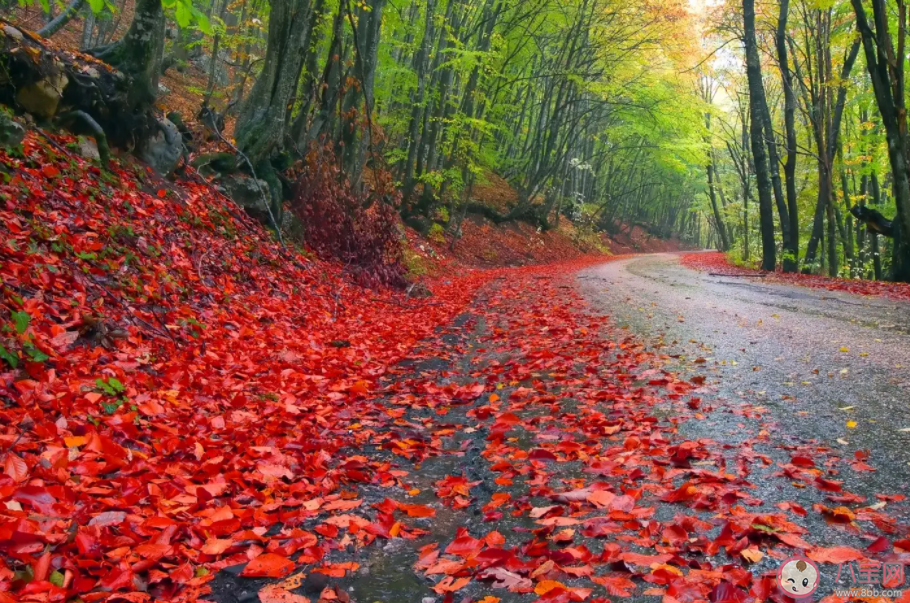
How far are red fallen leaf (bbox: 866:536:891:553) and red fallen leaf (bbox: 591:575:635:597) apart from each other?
875mm

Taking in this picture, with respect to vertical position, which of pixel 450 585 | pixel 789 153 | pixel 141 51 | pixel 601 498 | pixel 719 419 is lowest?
pixel 450 585

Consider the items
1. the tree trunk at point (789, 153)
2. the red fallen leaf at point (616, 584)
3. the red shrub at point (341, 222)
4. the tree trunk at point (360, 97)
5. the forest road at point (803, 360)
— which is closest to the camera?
the red fallen leaf at point (616, 584)

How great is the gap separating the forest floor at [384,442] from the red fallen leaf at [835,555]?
14 mm

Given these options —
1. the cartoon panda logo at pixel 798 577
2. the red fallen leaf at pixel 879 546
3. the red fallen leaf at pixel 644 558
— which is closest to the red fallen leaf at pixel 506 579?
the red fallen leaf at pixel 644 558

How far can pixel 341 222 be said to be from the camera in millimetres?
10445

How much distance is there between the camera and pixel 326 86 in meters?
11.1

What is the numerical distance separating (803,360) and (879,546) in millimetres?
2946

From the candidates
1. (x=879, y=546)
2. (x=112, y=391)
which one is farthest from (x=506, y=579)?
(x=112, y=391)

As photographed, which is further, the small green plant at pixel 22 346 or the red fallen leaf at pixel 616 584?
the small green plant at pixel 22 346

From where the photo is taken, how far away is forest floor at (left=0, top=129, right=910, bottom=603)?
216cm

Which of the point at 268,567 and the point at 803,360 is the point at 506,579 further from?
the point at 803,360

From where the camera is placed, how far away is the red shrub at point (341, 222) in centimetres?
1022

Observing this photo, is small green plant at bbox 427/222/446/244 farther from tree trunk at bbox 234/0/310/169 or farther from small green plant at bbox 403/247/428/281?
tree trunk at bbox 234/0/310/169

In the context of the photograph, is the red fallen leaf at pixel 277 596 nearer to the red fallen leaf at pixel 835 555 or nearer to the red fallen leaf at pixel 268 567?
the red fallen leaf at pixel 268 567
